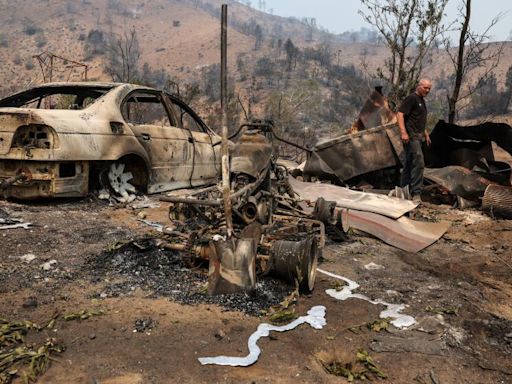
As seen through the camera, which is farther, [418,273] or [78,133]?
[78,133]

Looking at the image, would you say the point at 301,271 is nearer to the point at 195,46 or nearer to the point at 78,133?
the point at 78,133

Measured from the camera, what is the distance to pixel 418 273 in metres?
4.37

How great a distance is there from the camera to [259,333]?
9.39 feet

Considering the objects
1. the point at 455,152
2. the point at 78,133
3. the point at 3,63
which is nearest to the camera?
the point at 78,133

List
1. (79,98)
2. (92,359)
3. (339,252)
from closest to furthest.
Answer: (92,359), (339,252), (79,98)

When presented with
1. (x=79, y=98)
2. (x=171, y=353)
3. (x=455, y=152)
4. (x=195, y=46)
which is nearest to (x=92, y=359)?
(x=171, y=353)

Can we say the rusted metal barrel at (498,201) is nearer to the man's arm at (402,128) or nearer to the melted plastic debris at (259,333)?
the man's arm at (402,128)

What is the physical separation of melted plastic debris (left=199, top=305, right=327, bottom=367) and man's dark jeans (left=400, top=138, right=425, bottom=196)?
4956 mm

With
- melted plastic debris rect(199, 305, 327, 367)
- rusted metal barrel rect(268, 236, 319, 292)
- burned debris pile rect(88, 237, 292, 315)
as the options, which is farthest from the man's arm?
melted plastic debris rect(199, 305, 327, 367)

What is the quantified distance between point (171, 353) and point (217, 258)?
2.95 feet

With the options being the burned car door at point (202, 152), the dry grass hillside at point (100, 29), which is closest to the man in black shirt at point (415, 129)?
the burned car door at point (202, 152)

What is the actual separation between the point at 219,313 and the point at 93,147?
3171 mm

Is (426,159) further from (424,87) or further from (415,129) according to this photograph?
(424,87)

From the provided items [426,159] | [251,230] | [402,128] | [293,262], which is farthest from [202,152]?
[426,159]
